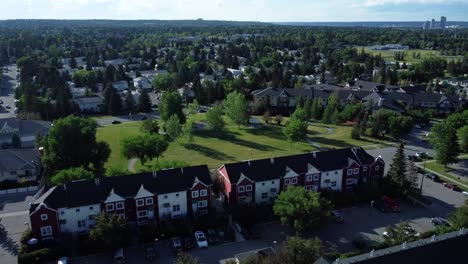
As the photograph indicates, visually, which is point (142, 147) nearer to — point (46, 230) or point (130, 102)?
point (46, 230)

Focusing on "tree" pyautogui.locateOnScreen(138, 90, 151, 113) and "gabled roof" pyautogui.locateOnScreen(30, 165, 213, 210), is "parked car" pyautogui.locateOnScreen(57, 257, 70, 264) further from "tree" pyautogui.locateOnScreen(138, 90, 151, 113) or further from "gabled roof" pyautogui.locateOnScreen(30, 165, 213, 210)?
"tree" pyautogui.locateOnScreen(138, 90, 151, 113)

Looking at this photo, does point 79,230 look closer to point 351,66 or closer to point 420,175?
A: point 420,175

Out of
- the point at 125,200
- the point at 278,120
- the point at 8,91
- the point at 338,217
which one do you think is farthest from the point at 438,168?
the point at 8,91

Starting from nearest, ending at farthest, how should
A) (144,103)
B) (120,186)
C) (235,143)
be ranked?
(120,186)
(235,143)
(144,103)

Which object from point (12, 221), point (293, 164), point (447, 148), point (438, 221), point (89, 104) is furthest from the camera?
point (89, 104)

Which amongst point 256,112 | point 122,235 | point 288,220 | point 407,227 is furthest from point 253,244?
point 256,112

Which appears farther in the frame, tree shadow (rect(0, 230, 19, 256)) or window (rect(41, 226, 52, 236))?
window (rect(41, 226, 52, 236))

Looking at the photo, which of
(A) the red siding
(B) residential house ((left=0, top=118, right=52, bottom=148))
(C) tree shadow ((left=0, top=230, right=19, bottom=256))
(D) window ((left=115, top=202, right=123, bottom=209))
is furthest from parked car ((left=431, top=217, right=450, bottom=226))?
(B) residential house ((left=0, top=118, right=52, bottom=148))
